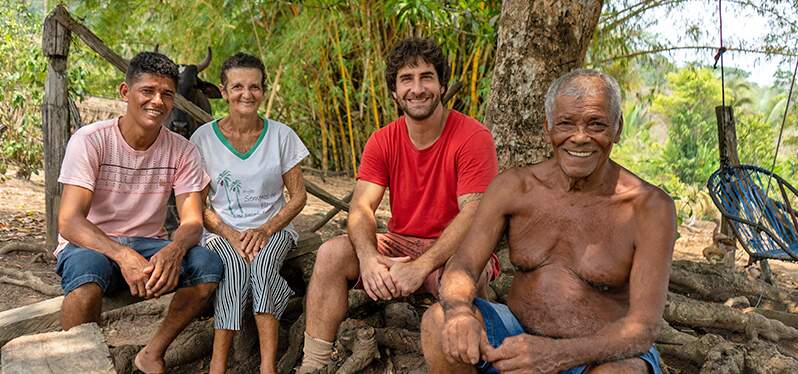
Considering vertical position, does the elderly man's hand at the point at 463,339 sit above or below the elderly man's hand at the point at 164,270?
above

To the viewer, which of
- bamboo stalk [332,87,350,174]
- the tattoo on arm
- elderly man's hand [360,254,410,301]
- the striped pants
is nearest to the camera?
elderly man's hand [360,254,410,301]

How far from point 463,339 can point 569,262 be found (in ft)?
1.81

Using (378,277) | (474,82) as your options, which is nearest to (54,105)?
(378,277)

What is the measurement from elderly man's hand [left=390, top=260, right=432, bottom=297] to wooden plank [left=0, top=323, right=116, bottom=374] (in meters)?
1.14

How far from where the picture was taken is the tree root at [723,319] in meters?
3.93

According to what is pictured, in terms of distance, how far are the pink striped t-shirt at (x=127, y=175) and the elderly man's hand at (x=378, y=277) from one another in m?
1.01

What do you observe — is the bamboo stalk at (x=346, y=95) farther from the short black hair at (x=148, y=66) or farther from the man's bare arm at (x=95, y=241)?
the man's bare arm at (x=95, y=241)

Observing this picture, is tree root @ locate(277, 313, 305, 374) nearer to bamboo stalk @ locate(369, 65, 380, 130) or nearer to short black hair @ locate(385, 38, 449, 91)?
short black hair @ locate(385, 38, 449, 91)

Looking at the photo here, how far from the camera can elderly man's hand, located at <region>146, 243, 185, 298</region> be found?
307 cm

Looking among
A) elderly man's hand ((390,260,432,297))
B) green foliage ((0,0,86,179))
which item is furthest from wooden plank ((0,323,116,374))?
green foliage ((0,0,86,179))

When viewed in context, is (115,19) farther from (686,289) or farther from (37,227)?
(686,289)

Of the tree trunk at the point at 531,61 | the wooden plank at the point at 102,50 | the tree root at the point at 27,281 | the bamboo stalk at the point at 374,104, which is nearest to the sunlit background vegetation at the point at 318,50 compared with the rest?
the bamboo stalk at the point at 374,104

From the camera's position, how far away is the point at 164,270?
3.09 metres

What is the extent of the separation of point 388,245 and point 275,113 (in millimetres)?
7738
